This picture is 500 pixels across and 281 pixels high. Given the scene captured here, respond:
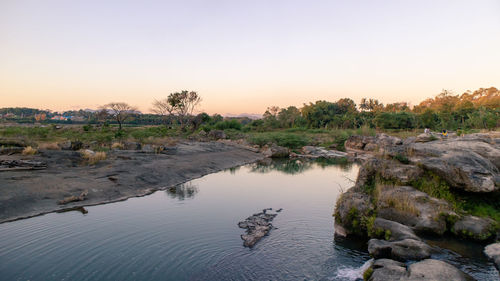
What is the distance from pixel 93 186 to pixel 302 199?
1065 cm

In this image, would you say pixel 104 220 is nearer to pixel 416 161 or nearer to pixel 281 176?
pixel 416 161

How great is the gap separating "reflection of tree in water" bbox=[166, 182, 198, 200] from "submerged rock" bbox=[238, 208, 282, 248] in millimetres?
4996

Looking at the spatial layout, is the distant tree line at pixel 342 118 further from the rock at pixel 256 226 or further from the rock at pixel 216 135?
the rock at pixel 256 226

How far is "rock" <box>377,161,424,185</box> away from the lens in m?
10.5

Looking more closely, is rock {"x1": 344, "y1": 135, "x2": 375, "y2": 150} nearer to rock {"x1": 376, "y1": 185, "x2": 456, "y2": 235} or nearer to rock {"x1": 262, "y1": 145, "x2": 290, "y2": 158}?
rock {"x1": 262, "y1": 145, "x2": 290, "y2": 158}

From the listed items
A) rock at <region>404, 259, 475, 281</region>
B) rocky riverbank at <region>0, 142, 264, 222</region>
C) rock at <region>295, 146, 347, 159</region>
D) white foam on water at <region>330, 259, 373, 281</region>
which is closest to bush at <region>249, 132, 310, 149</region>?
rock at <region>295, 146, 347, 159</region>

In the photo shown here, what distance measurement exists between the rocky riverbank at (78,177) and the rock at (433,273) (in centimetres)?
1260

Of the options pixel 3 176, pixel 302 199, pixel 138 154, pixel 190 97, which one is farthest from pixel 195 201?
pixel 190 97

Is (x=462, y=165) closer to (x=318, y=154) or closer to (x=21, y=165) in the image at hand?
(x=21, y=165)

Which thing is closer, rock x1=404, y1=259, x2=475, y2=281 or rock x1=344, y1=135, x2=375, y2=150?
rock x1=404, y1=259, x2=475, y2=281

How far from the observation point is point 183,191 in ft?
55.2

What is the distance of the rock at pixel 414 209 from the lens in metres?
8.79

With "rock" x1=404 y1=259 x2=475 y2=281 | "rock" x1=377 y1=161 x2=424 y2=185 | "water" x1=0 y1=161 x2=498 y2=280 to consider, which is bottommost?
"water" x1=0 y1=161 x2=498 y2=280

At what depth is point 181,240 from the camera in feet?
30.6
